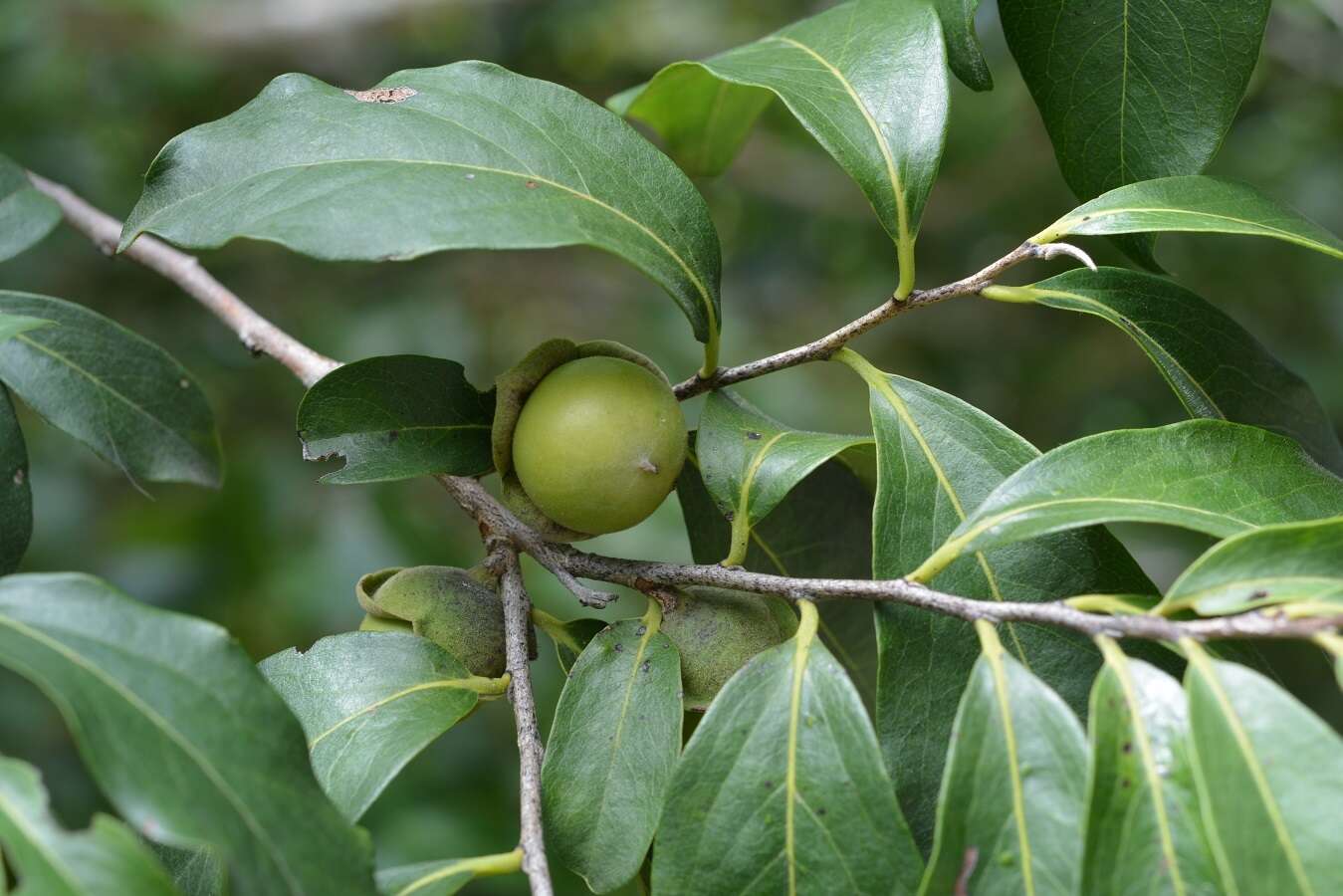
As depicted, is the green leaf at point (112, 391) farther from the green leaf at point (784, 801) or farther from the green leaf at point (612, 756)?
the green leaf at point (784, 801)

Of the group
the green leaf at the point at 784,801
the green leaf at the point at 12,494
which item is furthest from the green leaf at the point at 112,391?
the green leaf at the point at 784,801

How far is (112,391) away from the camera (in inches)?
50.7

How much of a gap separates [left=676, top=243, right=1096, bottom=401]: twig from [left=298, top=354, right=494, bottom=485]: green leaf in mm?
208

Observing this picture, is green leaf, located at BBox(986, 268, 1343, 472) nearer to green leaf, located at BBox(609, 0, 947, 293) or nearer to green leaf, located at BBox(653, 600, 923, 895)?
green leaf, located at BBox(609, 0, 947, 293)

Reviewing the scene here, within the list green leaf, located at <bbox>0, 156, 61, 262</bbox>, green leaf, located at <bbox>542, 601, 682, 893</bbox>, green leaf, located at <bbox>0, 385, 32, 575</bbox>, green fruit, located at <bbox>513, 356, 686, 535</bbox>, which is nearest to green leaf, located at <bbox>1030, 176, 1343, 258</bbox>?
green fruit, located at <bbox>513, 356, 686, 535</bbox>

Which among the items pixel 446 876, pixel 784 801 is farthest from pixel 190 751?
pixel 784 801

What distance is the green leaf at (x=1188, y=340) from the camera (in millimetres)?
1055

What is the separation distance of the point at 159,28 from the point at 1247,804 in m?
2.95

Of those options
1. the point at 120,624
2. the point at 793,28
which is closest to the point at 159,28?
the point at 793,28

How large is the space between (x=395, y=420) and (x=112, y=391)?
0.40m

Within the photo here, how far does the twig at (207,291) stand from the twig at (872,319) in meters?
0.45

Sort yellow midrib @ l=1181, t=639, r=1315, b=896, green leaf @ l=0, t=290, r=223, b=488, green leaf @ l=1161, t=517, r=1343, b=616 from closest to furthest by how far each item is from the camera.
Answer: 1. yellow midrib @ l=1181, t=639, r=1315, b=896
2. green leaf @ l=1161, t=517, r=1343, b=616
3. green leaf @ l=0, t=290, r=223, b=488

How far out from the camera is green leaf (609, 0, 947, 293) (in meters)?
1.07

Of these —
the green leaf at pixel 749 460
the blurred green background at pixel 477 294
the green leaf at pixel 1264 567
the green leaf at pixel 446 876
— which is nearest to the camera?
the green leaf at pixel 1264 567
